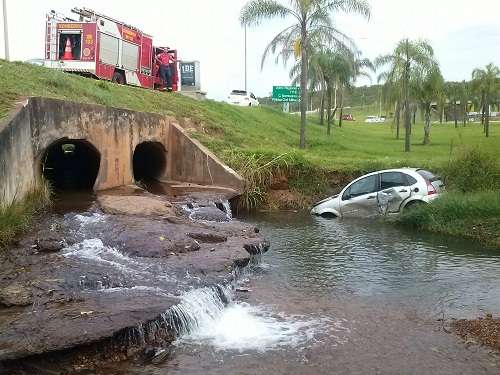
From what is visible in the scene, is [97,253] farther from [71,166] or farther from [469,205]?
[71,166]

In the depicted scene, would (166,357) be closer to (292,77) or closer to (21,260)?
(21,260)

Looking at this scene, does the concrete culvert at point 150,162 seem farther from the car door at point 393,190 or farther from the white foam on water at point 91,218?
the car door at point 393,190

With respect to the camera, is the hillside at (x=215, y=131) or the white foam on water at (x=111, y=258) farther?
the hillside at (x=215, y=131)

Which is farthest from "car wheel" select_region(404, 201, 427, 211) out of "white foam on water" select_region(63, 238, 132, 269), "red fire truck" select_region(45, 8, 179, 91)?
"red fire truck" select_region(45, 8, 179, 91)

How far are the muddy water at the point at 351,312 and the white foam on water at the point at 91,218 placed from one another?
135 inches

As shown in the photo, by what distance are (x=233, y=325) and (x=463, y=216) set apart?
8.48 m

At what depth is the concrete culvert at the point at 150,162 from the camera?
19219 mm

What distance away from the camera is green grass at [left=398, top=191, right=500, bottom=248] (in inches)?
513

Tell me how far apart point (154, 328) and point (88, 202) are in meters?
7.35

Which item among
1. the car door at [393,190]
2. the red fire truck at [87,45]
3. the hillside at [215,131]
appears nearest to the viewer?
the car door at [393,190]

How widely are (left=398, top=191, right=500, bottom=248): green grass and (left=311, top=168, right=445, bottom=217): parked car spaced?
469mm

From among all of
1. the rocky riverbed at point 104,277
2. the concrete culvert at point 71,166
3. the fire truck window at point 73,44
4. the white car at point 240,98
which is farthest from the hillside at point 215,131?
the white car at point 240,98

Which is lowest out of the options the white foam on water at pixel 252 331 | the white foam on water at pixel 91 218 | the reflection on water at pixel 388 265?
the white foam on water at pixel 252 331

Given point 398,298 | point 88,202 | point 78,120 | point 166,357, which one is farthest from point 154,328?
point 78,120
